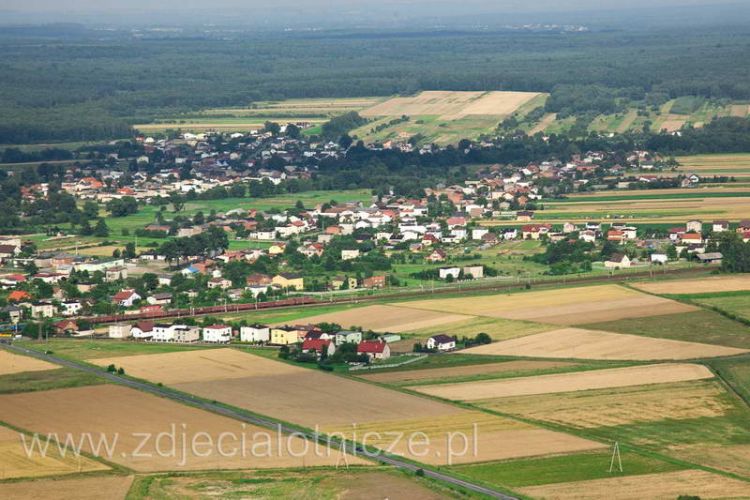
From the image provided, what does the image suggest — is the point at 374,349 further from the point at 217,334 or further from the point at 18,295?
the point at 18,295

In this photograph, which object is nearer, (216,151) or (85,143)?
(216,151)

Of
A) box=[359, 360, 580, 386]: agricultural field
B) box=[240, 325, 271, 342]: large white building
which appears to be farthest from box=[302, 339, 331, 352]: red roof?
box=[359, 360, 580, 386]: agricultural field

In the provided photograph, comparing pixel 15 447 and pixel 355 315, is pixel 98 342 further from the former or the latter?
pixel 15 447

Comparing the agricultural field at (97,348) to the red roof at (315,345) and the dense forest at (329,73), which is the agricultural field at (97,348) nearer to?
the red roof at (315,345)

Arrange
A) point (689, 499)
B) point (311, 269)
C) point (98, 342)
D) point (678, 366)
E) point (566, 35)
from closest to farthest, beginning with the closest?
point (689, 499) → point (678, 366) → point (98, 342) → point (311, 269) → point (566, 35)

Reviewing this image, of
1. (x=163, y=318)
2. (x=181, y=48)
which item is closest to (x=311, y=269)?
(x=163, y=318)

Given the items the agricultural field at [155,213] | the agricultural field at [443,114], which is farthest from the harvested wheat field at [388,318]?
the agricultural field at [443,114]

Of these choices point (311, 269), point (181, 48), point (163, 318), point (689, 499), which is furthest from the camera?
point (181, 48)
